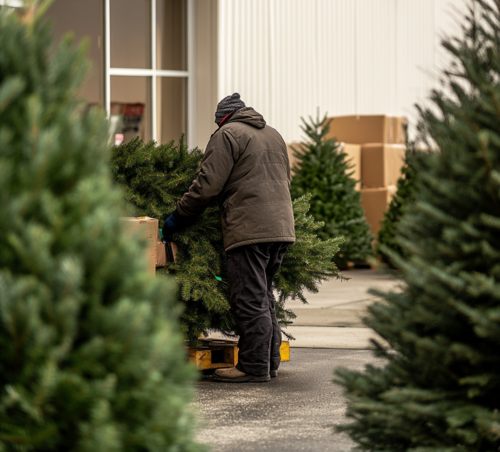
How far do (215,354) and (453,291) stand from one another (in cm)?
399

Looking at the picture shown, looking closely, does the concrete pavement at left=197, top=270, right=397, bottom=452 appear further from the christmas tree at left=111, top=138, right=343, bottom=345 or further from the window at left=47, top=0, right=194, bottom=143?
the window at left=47, top=0, right=194, bottom=143

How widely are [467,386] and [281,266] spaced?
3.79m

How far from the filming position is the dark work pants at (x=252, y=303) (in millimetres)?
5582

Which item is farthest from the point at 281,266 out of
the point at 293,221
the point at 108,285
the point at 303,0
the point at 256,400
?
the point at 303,0

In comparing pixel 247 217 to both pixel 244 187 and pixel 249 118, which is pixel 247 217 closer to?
pixel 244 187

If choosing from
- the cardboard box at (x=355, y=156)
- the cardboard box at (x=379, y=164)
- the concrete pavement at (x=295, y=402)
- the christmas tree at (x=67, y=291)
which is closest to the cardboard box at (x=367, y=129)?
the cardboard box at (x=379, y=164)

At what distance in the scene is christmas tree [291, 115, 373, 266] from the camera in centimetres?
1362

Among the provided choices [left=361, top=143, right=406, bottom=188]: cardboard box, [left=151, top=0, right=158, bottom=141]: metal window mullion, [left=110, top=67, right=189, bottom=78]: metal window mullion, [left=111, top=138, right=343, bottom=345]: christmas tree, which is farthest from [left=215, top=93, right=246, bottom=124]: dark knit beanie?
[left=361, top=143, right=406, bottom=188]: cardboard box

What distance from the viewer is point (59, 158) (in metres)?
1.80

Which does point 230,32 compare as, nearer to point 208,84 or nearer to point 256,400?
point 208,84

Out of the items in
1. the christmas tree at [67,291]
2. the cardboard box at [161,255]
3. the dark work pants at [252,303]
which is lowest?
the dark work pants at [252,303]

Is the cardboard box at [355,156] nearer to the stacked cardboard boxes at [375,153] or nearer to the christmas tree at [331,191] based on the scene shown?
the stacked cardboard boxes at [375,153]

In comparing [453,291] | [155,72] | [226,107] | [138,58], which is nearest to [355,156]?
[155,72]

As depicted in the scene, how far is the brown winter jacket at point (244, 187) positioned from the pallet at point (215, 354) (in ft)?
2.87
